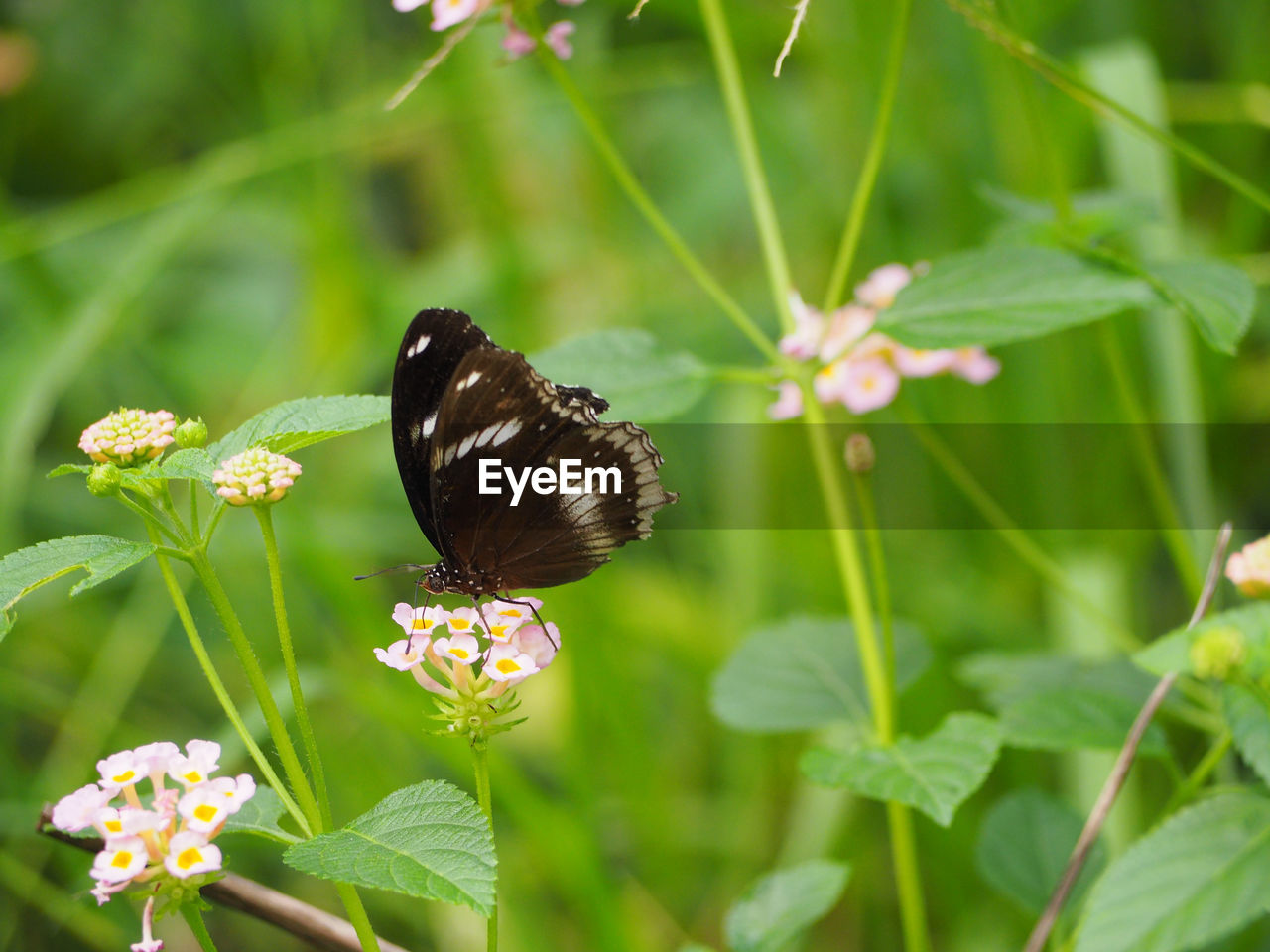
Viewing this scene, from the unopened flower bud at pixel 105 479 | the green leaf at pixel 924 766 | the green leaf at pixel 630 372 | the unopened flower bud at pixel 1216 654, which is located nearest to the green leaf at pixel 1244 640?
the unopened flower bud at pixel 1216 654

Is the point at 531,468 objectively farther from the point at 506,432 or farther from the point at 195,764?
the point at 195,764

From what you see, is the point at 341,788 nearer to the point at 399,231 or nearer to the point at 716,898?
the point at 716,898

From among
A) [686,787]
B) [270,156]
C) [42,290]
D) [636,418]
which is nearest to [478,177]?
[270,156]

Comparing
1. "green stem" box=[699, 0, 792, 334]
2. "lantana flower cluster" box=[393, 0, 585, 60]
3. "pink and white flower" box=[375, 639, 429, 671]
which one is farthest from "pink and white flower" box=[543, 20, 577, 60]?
"pink and white flower" box=[375, 639, 429, 671]

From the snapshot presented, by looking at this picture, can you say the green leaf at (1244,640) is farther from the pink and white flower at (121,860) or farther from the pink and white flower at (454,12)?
the pink and white flower at (454,12)

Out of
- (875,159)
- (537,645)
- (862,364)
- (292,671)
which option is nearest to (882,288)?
(862,364)
